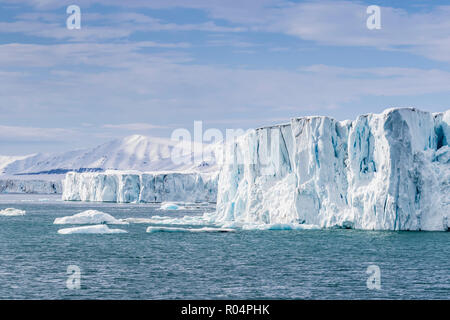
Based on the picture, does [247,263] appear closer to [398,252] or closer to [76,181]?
[398,252]

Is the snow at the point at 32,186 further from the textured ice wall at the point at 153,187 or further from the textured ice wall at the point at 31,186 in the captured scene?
the textured ice wall at the point at 153,187

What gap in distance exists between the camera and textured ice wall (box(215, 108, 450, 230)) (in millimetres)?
36125

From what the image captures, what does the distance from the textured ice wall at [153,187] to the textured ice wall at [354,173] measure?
1790 inches

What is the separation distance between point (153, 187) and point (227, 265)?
67.4m

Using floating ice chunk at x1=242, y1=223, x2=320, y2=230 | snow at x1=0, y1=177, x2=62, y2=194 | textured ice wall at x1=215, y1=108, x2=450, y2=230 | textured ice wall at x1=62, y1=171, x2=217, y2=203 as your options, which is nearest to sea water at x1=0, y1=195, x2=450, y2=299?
floating ice chunk at x1=242, y1=223, x2=320, y2=230

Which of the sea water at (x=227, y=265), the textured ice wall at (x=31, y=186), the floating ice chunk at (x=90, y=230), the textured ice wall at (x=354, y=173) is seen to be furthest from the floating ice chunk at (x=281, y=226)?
the textured ice wall at (x=31, y=186)

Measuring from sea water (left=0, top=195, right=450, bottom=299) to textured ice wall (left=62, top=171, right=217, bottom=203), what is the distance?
52373 millimetres

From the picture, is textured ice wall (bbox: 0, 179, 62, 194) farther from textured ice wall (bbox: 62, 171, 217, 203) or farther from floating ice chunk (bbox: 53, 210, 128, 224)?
floating ice chunk (bbox: 53, 210, 128, 224)

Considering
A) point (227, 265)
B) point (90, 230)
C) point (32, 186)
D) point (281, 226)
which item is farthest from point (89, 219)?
point (32, 186)

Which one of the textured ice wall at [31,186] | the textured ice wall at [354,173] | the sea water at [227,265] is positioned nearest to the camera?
the sea water at [227,265]

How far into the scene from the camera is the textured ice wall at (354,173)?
36.1 m
